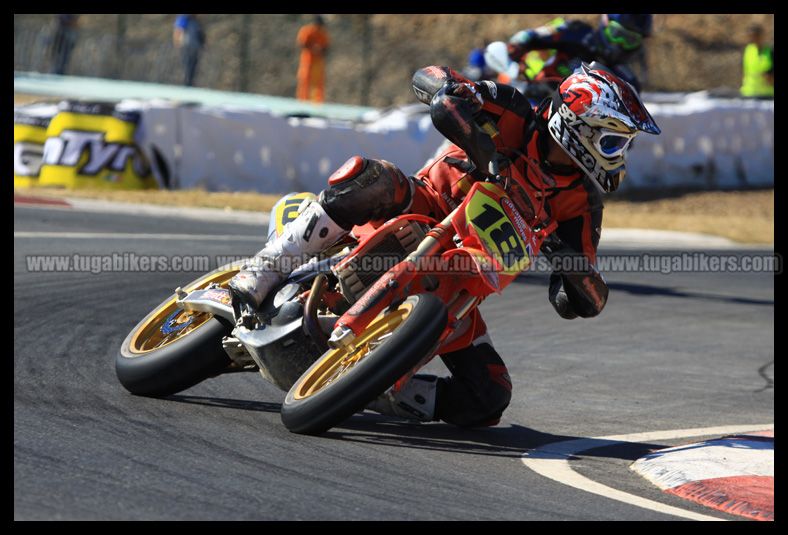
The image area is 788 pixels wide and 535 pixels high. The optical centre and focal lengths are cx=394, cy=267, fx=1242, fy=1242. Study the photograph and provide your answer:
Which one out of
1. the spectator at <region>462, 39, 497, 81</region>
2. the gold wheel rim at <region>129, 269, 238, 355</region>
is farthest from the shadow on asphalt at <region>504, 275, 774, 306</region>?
the spectator at <region>462, 39, 497, 81</region>

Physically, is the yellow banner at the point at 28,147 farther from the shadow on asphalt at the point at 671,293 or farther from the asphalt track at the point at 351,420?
the shadow on asphalt at the point at 671,293

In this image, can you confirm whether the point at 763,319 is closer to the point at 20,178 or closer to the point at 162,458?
the point at 162,458

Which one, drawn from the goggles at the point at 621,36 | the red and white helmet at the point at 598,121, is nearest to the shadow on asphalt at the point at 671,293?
the goggles at the point at 621,36

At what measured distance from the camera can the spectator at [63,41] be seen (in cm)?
2334

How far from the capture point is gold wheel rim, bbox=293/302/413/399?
5.09 metres

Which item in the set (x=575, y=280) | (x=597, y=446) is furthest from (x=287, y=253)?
(x=597, y=446)

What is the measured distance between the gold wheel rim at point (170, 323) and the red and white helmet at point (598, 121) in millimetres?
1798

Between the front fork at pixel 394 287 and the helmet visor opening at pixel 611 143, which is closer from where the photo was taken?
the front fork at pixel 394 287

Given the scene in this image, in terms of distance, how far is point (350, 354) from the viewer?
522 centimetres

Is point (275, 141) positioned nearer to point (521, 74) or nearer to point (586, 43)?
point (521, 74)

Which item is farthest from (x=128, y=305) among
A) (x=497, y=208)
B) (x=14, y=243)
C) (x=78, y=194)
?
(x=78, y=194)

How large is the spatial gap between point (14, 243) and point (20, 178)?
184 inches

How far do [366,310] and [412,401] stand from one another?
830 mm
